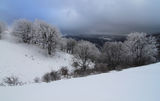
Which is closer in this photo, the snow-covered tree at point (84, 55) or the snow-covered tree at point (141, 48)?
the snow-covered tree at point (84, 55)

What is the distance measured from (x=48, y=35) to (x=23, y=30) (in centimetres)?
745

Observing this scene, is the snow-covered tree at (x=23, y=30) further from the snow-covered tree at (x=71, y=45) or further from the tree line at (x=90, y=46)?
the snow-covered tree at (x=71, y=45)

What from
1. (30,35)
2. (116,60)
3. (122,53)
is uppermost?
(30,35)

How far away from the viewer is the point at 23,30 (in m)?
29.2

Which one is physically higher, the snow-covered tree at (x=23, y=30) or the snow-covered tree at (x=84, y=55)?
the snow-covered tree at (x=23, y=30)

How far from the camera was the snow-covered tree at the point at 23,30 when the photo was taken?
95.6ft

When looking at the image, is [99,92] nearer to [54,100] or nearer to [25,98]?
[54,100]

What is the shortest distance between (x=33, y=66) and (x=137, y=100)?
19.2m

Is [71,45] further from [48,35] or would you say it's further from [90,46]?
[90,46]

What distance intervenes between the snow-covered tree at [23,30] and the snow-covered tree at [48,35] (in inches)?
129

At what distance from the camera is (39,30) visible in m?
27.4

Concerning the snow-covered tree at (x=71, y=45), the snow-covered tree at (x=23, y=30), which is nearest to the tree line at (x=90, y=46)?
the snow-covered tree at (x=23, y=30)

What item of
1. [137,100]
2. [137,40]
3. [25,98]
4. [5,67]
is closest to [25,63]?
[5,67]

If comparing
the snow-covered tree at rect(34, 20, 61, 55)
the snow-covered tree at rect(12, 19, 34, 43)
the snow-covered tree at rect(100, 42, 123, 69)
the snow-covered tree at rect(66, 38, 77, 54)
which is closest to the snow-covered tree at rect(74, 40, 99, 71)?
the snow-covered tree at rect(34, 20, 61, 55)
